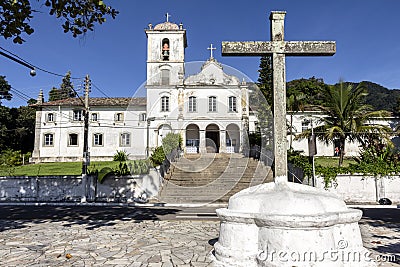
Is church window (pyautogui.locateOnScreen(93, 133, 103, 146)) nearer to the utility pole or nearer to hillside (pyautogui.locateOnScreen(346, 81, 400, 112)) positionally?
the utility pole

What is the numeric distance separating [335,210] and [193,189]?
13147mm

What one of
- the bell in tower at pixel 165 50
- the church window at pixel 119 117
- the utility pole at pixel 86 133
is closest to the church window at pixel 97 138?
the church window at pixel 119 117

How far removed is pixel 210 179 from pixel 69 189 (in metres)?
7.26

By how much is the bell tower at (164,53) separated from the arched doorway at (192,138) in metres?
4.62

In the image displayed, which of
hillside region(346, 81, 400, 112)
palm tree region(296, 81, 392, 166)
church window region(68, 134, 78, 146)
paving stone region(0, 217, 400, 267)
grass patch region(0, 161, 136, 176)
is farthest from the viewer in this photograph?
hillside region(346, 81, 400, 112)

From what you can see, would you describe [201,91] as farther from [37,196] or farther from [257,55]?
[257,55]

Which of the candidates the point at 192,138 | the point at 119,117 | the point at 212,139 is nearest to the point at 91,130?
the point at 119,117

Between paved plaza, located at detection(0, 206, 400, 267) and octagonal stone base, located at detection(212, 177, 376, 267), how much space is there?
0.73 metres

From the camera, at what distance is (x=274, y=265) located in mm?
3811

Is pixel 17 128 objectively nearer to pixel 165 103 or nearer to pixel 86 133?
pixel 165 103

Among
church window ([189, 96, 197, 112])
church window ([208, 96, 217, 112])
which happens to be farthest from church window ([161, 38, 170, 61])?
church window ([208, 96, 217, 112])

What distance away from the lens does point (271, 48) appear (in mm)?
5453

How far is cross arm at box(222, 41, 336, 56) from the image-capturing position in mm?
5449

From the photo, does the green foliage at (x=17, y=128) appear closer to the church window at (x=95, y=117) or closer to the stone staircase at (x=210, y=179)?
the church window at (x=95, y=117)
